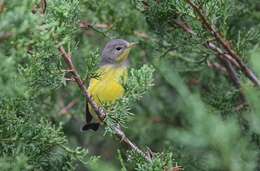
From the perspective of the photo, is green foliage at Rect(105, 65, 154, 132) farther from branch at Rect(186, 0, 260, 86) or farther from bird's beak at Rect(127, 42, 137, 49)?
bird's beak at Rect(127, 42, 137, 49)

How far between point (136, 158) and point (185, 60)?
1.48m

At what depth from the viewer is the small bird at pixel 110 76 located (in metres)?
4.09

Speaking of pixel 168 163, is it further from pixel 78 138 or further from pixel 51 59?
pixel 78 138

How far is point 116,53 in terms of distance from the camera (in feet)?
15.0

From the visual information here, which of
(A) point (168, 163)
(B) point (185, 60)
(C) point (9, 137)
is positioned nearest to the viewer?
(A) point (168, 163)

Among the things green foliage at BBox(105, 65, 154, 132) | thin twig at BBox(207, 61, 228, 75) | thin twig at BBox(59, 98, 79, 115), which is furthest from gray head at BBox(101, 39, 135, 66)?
green foliage at BBox(105, 65, 154, 132)

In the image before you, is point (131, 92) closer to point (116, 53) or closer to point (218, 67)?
point (218, 67)

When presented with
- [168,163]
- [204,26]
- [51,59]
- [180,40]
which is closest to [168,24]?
[180,40]

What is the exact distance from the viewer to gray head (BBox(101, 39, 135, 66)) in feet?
14.3

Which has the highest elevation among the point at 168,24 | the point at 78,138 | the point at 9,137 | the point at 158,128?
the point at 168,24

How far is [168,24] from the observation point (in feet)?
10.6

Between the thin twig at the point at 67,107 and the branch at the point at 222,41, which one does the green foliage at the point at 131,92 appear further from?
the thin twig at the point at 67,107

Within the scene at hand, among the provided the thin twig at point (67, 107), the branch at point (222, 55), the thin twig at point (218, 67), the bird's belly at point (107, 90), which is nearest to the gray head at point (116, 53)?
the bird's belly at point (107, 90)

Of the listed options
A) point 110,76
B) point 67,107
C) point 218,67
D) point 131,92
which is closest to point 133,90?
point 131,92
